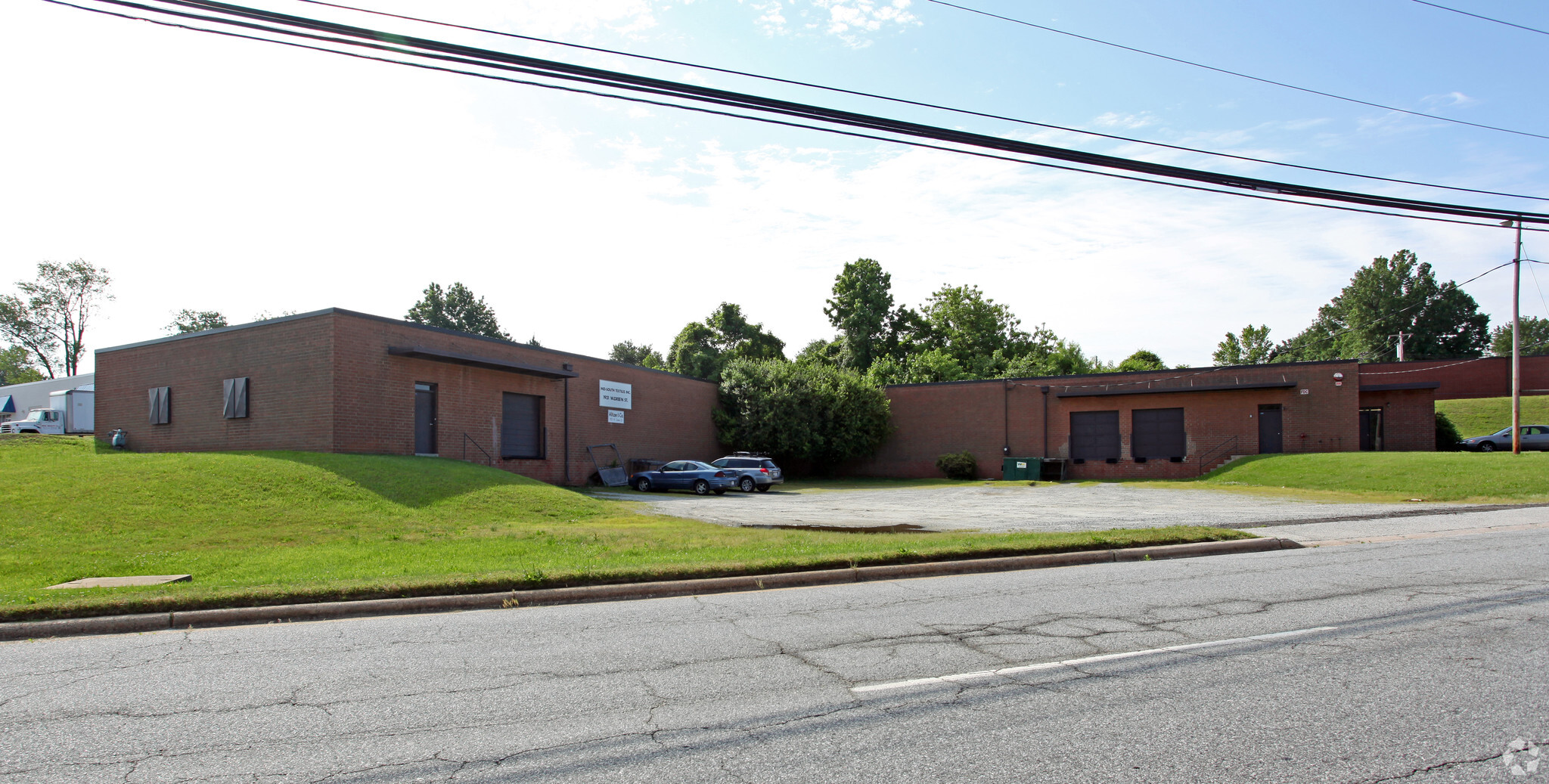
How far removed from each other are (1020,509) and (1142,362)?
61042 millimetres

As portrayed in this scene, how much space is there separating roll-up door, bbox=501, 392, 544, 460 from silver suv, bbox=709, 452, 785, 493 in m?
6.65

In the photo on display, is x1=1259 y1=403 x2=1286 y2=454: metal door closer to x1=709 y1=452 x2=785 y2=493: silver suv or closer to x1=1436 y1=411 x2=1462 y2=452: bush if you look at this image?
x1=1436 y1=411 x2=1462 y2=452: bush

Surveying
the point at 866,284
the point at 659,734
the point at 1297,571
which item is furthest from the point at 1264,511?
the point at 866,284

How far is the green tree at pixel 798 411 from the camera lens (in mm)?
Result: 40062

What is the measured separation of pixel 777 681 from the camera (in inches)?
218

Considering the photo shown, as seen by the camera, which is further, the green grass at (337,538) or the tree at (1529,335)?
the tree at (1529,335)

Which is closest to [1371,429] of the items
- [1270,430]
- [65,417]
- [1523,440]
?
[1523,440]

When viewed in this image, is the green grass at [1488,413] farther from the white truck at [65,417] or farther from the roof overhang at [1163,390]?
the white truck at [65,417]

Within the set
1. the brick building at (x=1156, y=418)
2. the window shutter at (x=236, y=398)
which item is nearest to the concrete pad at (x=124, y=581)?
the window shutter at (x=236, y=398)

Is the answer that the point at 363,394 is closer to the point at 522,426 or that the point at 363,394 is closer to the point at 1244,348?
the point at 522,426

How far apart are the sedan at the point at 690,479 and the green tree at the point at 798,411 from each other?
9.42m

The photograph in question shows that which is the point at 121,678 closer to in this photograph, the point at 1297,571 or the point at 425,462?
the point at 1297,571

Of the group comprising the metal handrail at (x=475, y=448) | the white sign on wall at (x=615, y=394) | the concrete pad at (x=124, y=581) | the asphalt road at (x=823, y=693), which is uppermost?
the white sign on wall at (x=615, y=394)

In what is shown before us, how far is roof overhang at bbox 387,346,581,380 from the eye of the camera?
81.4 feet
